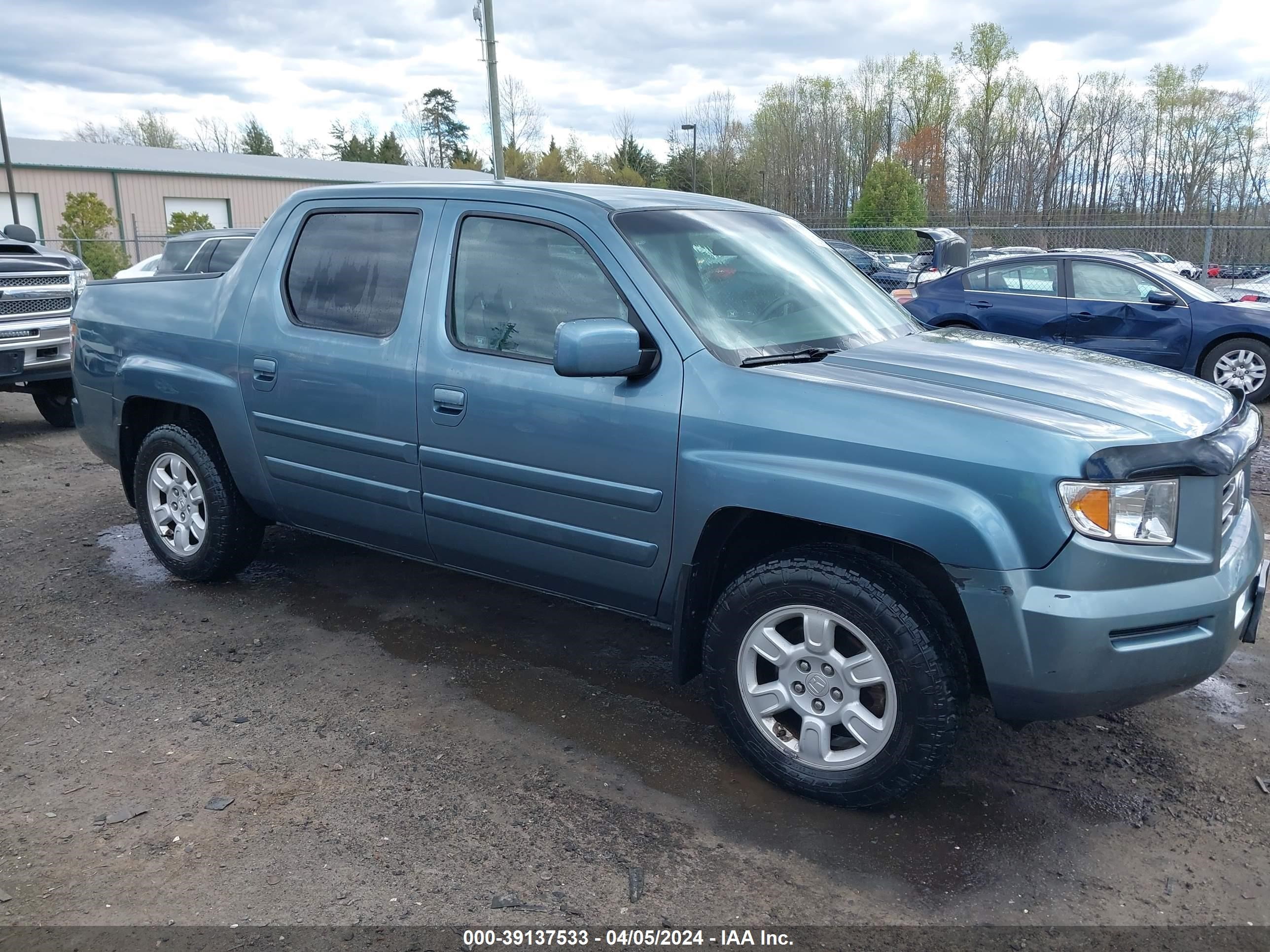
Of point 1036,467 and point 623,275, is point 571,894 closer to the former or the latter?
point 1036,467

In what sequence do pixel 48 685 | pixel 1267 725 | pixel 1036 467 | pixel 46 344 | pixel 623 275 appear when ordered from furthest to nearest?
pixel 46 344 < pixel 48 685 < pixel 1267 725 < pixel 623 275 < pixel 1036 467

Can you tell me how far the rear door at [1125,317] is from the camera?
32.5ft

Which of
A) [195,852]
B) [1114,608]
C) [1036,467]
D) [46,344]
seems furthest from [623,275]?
[46,344]

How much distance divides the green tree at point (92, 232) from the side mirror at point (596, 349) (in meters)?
26.7

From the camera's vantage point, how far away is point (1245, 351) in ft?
32.1

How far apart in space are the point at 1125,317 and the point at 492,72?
32.8ft

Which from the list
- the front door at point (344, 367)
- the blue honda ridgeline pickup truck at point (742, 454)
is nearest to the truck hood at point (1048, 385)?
the blue honda ridgeline pickup truck at point (742, 454)

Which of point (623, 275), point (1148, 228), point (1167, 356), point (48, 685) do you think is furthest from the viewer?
point (1148, 228)

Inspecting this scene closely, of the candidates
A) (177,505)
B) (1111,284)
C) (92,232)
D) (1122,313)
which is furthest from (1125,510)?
(92,232)

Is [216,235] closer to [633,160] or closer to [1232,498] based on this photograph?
[1232,498]

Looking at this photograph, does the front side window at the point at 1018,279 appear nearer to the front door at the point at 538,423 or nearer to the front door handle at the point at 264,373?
the front door at the point at 538,423

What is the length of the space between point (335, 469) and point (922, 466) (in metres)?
2.45

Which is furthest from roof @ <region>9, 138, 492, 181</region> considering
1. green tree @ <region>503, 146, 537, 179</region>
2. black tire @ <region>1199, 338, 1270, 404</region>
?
black tire @ <region>1199, 338, 1270, 404</region>

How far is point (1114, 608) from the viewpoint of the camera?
8.68 ft
